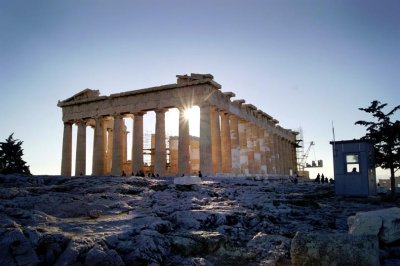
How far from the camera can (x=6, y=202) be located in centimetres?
1138

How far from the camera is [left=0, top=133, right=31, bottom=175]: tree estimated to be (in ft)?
108

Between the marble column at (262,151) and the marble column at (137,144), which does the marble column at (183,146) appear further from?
the marble column at (262,151)

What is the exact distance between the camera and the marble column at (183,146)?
103 ft

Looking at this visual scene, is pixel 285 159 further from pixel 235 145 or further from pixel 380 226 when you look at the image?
pixel 380 226

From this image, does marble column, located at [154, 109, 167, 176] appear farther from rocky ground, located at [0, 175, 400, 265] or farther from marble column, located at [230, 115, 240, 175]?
rocky ground, located at [0, 175, 400, 265]

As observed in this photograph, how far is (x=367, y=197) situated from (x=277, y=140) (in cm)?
3230

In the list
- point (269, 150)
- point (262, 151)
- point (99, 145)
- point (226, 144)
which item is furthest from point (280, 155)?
point (99, 145)

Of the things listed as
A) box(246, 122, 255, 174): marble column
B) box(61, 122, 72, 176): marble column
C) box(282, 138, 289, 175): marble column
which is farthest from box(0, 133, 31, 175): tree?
box(282, 138, 289, 175): marble column

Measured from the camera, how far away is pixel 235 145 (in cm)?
3666

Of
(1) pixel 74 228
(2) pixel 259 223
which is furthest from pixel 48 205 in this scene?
(2) pixel 259 223

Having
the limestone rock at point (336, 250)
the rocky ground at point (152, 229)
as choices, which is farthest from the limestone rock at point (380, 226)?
the limestone rock at point (336, 250)

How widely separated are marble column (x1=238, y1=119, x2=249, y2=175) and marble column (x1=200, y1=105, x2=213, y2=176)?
887cm

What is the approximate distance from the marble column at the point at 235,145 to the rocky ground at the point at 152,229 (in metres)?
20.2

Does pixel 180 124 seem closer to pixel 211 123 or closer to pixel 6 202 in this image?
pixel 211 123
